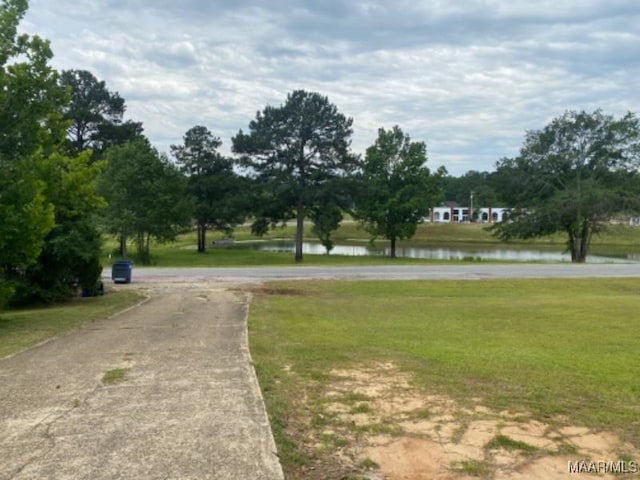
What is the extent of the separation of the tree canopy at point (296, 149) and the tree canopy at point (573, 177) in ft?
48.8

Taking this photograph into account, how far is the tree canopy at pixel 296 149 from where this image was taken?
4150 centimetres

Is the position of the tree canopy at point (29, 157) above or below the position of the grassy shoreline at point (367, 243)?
above

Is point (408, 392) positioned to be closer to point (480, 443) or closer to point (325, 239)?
point (480, 443)

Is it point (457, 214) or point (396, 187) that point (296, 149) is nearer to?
point (396, 187)

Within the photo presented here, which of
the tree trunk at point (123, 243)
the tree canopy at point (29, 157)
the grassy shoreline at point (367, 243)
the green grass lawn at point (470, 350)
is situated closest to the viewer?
the green grass lawn at point (470, 350)

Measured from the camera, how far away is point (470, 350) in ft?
27.0

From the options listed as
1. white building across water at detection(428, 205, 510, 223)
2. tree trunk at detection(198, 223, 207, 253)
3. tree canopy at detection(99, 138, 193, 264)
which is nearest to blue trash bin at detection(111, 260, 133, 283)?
tree canopy at detection(99, 138, 193, 264)

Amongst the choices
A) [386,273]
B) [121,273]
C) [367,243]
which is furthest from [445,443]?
[367,243]

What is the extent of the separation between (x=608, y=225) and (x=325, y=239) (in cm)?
2260

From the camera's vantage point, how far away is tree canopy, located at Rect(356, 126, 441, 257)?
4766cm

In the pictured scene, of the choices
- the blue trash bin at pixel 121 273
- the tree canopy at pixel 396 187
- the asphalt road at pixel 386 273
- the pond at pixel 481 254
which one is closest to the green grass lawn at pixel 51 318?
the blue trash bin at pixel 121 273

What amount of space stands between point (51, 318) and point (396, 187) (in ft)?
127

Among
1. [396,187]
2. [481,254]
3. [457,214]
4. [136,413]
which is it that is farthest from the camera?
[457,214]

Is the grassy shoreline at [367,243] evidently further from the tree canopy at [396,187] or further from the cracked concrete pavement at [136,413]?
the cracked concrete pavement at [136,413]
